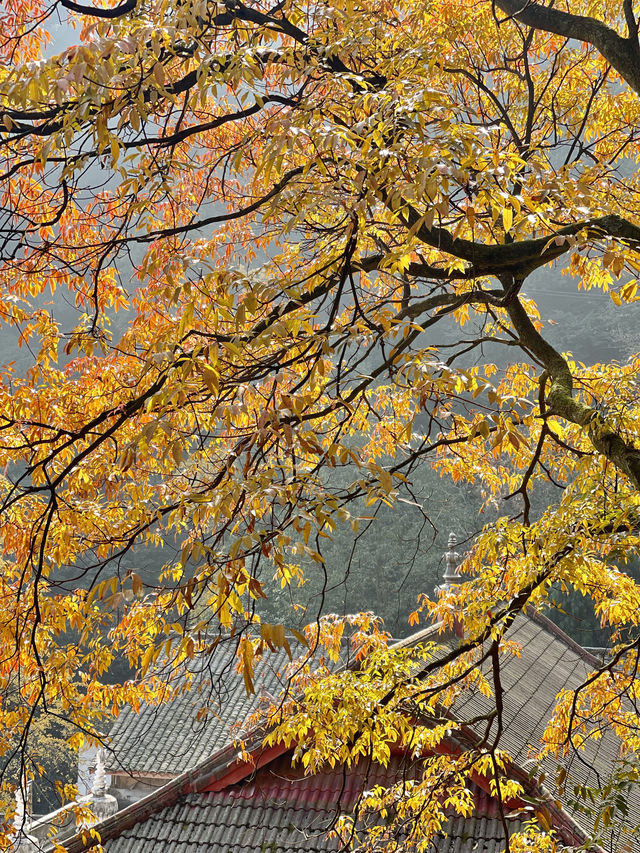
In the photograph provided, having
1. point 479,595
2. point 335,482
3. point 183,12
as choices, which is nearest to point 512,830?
point 479,595

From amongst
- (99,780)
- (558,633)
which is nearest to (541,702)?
(558,633)

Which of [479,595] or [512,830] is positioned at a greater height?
[479,595]

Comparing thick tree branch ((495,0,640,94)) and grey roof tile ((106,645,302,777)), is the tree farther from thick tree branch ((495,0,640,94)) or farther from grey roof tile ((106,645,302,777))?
grey roof tile ((106,645,302,777))

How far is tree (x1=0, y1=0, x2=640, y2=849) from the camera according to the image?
2248 mm

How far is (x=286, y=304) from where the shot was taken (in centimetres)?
296

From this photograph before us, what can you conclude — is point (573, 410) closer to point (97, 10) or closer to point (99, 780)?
point (97, 10)

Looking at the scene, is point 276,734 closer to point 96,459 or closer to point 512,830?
point 96,459

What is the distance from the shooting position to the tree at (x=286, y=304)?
2248 mm

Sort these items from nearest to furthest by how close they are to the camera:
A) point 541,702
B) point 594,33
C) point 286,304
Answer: point 286,304, point 594,33, point 541,702

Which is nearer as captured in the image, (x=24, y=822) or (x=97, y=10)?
(x=97, y=10)

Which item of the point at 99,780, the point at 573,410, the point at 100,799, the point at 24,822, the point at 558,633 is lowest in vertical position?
the point at 24,822

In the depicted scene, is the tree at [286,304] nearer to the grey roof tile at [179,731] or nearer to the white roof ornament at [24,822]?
the white roof ornament at [24,822]

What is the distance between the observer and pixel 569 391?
361cm

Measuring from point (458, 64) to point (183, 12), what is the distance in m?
3.21
